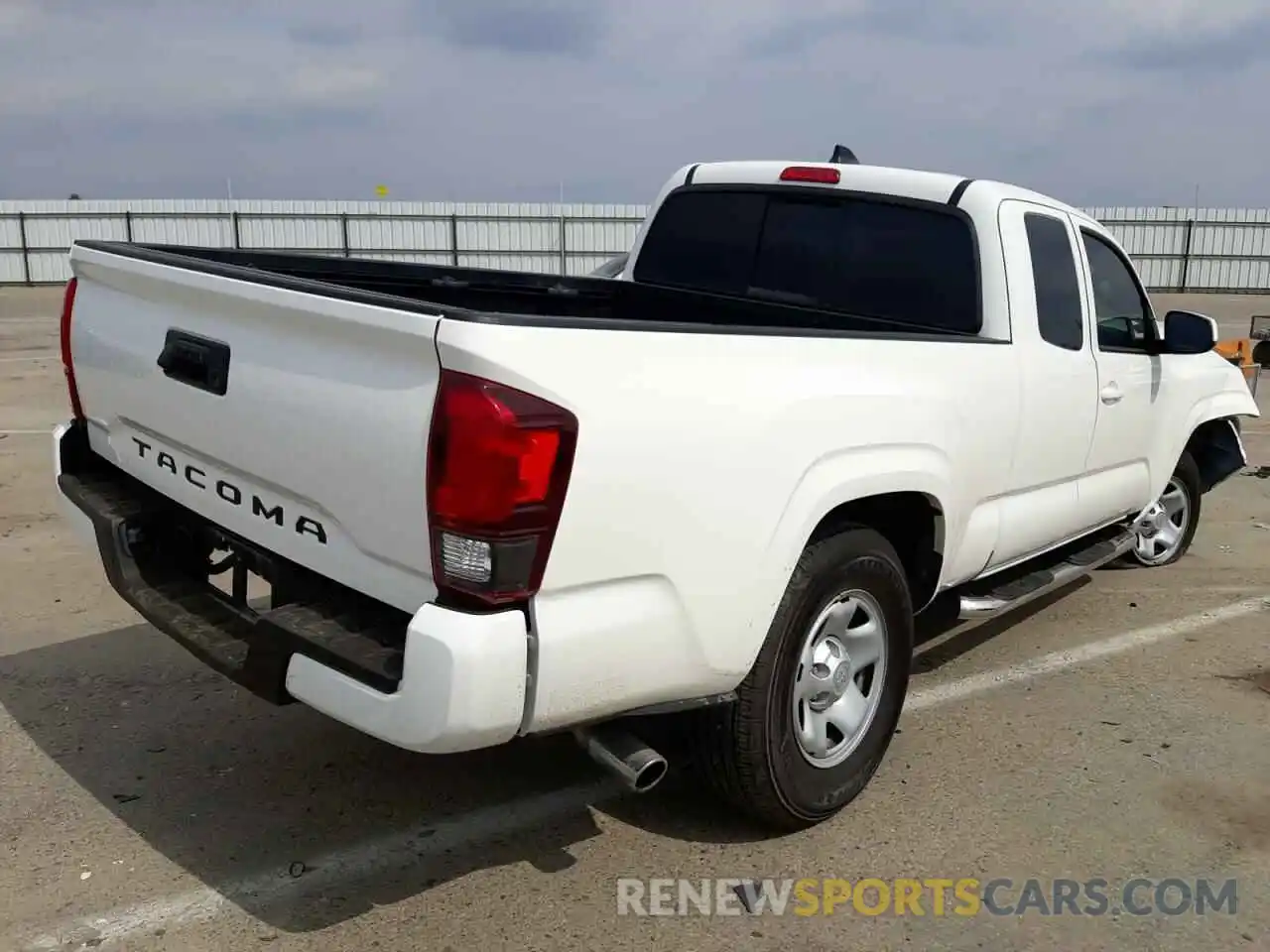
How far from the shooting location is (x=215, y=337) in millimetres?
2875

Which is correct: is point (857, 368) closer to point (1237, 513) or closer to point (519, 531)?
point (519, 531)

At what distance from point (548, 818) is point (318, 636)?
1159mm

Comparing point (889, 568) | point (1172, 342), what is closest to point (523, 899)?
point (889, 568)

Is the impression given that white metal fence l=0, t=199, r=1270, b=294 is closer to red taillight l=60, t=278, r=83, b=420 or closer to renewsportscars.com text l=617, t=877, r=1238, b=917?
red taillight l=60, t=278, r=83, b=420

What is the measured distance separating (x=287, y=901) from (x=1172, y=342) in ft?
14.3

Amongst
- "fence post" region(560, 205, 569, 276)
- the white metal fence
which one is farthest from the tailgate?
"fence post" region(560, 205, 569, 276)

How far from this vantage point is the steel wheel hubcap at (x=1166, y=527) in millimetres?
6191

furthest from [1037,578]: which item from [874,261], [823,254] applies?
[823,254]

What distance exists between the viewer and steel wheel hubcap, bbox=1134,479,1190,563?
6191 millimetres

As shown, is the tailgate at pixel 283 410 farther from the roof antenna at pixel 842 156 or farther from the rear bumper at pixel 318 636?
the roof antenna at pixel 842 156

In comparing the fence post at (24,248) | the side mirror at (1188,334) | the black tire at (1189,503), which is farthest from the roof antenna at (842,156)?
the fence post at (24,248)

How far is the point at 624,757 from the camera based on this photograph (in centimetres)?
266

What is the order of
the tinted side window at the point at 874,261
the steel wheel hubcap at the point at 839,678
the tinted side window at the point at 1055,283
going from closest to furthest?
1. the steel wheel hubcap at the point at 839,678
2. the tinted side window at the point at 874,261
3. the tinted side window at the point at 1055,283

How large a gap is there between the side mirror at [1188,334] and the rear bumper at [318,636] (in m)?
3.90
